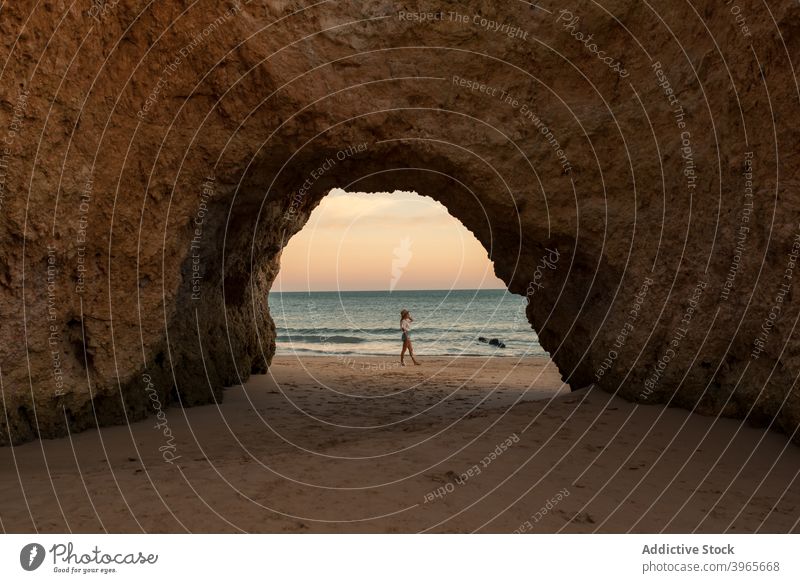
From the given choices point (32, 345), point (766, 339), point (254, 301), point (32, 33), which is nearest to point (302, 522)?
point (32, 345)

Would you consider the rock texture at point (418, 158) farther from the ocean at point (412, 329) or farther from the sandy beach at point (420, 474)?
the ocean at point (412, 329)

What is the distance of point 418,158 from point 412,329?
32492 millimetres

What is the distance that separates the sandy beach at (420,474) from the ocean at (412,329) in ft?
67.6

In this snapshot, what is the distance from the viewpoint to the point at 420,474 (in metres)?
5.64

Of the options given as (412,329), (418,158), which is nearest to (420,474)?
(418,158)

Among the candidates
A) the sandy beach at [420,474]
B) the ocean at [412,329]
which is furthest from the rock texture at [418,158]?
the ocean at [412,329]

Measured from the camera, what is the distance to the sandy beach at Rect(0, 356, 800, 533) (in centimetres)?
465

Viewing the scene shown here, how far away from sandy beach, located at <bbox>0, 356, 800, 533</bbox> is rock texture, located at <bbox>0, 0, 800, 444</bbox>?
0.70 meters

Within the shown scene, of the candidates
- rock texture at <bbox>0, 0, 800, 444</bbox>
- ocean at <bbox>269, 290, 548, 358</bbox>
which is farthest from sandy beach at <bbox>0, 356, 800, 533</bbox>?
ocean at <bbox>269, 290, 548, 358</bbox>

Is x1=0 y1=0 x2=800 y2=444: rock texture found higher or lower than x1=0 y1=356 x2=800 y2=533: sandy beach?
higher

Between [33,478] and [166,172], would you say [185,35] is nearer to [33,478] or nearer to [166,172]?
[166,172]

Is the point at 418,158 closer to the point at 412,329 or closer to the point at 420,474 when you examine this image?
the point at 420,474

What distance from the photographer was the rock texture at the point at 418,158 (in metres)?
6.67

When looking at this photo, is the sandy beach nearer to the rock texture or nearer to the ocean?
the rock texture
